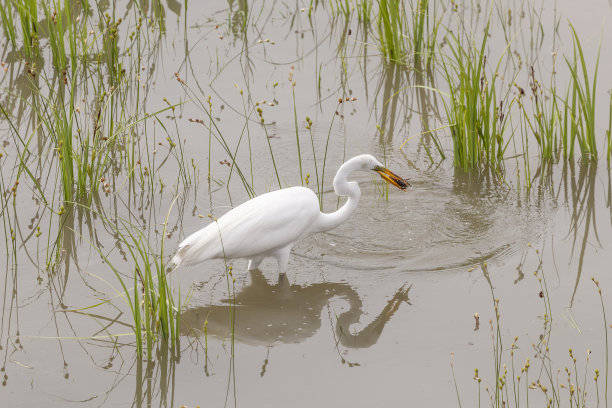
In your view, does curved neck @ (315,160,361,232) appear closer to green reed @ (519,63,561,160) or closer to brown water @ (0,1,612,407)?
brown water @ (0,1,612,407)

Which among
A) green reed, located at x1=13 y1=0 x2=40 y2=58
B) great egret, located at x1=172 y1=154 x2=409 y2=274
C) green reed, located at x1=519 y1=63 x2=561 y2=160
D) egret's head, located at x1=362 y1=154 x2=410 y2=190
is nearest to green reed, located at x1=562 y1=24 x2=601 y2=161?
green reed, located at x1=519 y1=63 x2=561 y2=160

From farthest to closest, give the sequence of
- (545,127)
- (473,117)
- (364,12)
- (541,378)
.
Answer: (364,12)
(545,127)
(473,117)
(541,378)

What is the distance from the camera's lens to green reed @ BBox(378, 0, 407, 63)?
8039 millimetres

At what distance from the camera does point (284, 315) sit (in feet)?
18.5

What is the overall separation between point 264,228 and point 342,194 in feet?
2.30

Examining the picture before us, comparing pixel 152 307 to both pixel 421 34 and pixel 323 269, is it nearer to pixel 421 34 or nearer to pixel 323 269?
pixel 323 269

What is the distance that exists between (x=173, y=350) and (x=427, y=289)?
165 cm

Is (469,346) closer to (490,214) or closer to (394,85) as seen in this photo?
(490,214)

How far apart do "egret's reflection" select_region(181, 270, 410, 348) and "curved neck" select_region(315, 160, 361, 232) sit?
0.44m

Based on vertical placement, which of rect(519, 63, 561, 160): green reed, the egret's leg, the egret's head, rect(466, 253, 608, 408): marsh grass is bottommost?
rect(466, 253, 608, 408): marsh grass

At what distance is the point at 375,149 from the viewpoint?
7.60m

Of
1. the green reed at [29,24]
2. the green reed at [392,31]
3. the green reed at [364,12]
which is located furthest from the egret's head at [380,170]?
the green reed at [29,24]

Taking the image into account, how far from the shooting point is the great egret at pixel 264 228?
5625 millimetres

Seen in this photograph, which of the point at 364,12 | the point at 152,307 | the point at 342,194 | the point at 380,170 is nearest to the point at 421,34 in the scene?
the point at 364,12
